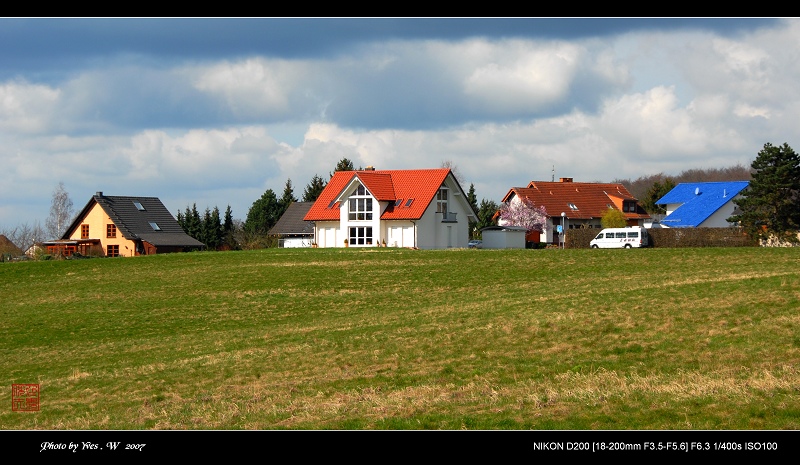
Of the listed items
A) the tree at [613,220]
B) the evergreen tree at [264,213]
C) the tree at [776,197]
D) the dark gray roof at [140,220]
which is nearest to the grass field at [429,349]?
the tree at [776,197]

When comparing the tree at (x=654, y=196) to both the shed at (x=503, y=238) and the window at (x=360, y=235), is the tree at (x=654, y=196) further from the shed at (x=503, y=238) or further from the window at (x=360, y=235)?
the window at (x=360, y=235)

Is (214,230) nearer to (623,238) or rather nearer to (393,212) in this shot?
(393,212)

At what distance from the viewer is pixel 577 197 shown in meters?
97.6

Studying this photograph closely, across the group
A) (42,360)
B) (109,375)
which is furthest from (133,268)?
(109,375)

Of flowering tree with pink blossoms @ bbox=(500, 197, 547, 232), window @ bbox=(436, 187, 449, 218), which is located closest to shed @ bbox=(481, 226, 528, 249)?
window @ bbox=(436, 187, 449, 218)

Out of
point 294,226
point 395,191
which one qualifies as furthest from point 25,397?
point 294,226

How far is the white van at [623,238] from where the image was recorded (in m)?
60.6

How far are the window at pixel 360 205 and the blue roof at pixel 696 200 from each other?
121 ft

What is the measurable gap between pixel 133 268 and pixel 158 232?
3023cm

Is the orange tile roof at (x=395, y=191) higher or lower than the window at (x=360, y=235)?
higher

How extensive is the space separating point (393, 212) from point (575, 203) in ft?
111

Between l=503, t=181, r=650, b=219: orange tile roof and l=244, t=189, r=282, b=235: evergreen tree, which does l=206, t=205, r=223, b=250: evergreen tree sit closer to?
l=244, t=189, r=282, b=235: evergreen tree

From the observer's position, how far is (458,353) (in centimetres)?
2200

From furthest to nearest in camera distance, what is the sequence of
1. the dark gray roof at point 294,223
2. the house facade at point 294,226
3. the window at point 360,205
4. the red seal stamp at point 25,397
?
1. the dark gray roof at point 294,223
2. the house facade at point 294,226
3. the window at point 360,205
4. the red seal stamp at point 25,397
